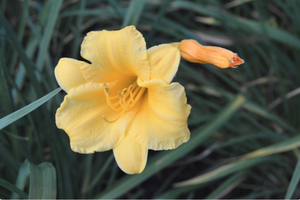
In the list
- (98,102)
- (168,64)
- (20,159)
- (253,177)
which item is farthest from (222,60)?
(253,177)

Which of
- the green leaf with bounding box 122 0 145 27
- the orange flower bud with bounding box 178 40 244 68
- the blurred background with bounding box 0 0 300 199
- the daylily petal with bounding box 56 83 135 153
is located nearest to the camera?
the orange flower bud with bounding box 178 40 244 68

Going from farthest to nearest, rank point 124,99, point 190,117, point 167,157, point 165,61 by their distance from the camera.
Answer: point 190,117 < point 167,157 < point 124,99 < point 165,61

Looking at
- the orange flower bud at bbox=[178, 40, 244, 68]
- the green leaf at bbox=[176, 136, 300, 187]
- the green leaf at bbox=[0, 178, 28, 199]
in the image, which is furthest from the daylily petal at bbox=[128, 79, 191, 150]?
the green leaf at bbox=[176, 136, 300, 187]

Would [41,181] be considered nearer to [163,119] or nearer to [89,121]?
[89,121]

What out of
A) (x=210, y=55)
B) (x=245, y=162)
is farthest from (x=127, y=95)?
(x=245, y=162)

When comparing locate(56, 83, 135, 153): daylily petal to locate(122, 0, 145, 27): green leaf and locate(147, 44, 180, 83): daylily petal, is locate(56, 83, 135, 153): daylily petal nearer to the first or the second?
locate(147, 44, 180, 83): daylily petal

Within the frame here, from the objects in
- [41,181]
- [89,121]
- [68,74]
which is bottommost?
[41,181]

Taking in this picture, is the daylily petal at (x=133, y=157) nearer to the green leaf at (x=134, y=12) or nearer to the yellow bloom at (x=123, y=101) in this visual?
the yellow bloom at (x=123, y=101)

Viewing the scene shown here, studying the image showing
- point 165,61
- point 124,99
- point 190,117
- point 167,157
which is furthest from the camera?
point 190,117

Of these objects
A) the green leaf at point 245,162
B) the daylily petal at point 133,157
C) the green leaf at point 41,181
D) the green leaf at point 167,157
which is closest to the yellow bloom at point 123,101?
the daylily petal at point 133,157
